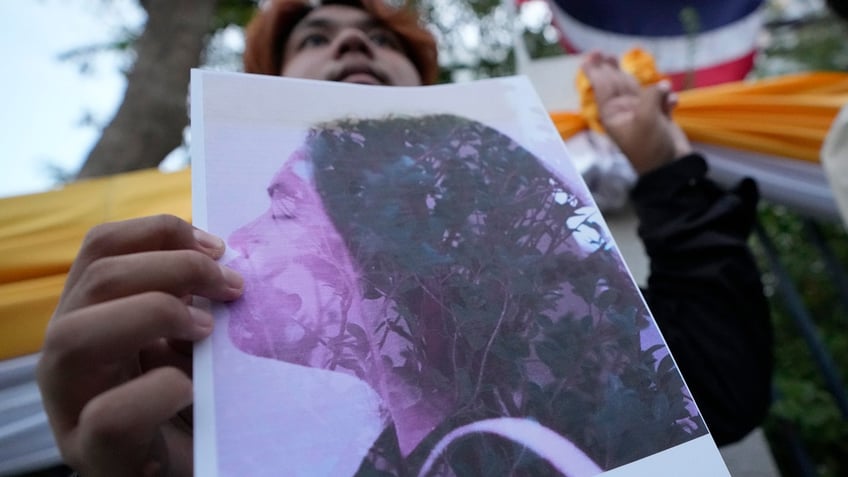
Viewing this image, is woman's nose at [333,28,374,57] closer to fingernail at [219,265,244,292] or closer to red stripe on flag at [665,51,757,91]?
fingernail at [219,265,244,292]

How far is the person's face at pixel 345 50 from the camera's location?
716mm

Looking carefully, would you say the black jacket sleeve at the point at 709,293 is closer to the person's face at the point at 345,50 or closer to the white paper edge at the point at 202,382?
the person's face at the point at 345,50

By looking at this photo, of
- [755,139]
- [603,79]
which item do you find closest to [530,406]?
[603,79]

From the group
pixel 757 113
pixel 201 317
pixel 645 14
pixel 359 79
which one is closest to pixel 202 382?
pixel 201 317

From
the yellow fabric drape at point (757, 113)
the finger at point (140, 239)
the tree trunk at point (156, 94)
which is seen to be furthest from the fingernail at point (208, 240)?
the tree trunk at point (156, 94)

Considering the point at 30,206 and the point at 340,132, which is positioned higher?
the point at 340,132

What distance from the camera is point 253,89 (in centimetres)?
40

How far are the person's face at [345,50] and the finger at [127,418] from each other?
0.51 metres

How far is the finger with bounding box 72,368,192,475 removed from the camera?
26 cm

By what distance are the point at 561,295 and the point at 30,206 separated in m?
0.73

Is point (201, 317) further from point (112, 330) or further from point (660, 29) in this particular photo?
point (660, 29)

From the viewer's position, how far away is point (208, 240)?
319mm

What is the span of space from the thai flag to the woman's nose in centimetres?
71

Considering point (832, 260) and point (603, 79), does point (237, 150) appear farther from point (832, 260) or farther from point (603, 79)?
point (832, 260)
